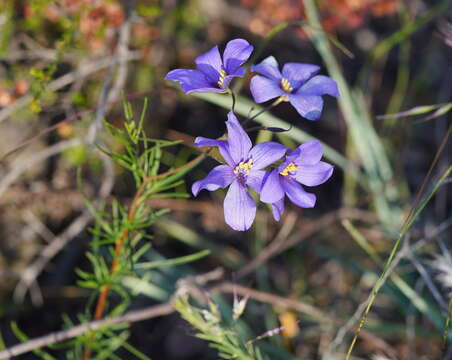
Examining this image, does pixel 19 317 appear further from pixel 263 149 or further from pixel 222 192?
pixel 263 149

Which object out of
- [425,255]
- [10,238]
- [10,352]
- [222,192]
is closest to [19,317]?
[10,238]

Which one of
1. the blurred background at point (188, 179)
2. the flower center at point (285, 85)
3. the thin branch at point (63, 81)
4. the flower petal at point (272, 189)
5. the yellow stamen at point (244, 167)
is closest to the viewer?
the flower petal at point (272, 189)

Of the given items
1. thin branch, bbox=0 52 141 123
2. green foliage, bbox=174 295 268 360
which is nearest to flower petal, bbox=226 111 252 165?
green foliage, bbox=174 295 268 360

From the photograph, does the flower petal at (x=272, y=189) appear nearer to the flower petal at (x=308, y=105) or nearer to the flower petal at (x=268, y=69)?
the flower petal at (x=308, y=105)

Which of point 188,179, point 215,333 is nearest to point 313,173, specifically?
point 215,333

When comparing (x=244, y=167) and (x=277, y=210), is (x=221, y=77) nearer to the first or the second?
(x=244, y=167)

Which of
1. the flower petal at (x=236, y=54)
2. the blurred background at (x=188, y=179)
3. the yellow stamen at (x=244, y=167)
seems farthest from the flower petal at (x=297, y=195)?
the blurred background at (x=188, y=179)
